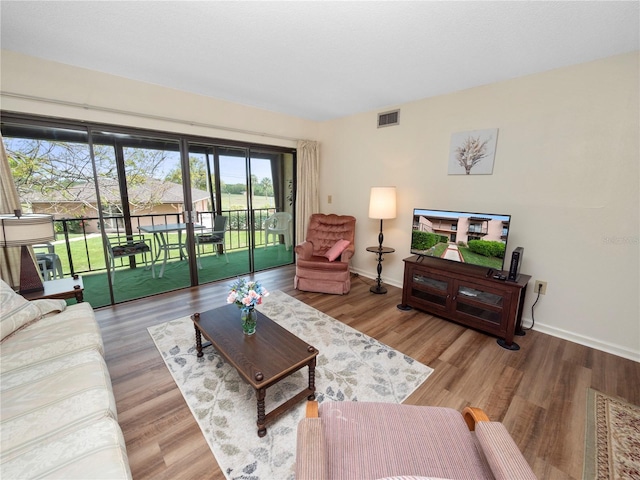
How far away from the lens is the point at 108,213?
10.8ft

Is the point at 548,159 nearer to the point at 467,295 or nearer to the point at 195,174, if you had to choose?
the point at 467,295

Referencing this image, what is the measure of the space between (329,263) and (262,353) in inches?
73.8

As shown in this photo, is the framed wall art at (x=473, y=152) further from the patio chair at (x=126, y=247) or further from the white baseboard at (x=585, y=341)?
the patio chair at (x=126, y=247)

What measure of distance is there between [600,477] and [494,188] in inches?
94.1

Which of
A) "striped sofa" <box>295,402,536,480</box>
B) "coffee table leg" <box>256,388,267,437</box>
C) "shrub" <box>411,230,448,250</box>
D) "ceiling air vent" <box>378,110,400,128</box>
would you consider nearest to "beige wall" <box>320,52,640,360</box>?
"ceiling air vent" <box>378,110,400,128</box>

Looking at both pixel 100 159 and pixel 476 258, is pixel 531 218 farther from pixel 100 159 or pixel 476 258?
pixel 100 159

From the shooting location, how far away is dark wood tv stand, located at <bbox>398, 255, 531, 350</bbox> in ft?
7.92

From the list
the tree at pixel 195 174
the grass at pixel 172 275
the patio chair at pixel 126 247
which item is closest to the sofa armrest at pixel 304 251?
the grass at pixel 172 275

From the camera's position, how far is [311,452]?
0.88 m

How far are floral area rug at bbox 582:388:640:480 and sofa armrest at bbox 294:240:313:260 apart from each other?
2.90 metres

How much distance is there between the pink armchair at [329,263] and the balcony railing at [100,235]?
1226mm

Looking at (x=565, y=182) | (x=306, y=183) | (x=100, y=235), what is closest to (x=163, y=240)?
(x=100, y=235)

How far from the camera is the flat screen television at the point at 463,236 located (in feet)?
8.55

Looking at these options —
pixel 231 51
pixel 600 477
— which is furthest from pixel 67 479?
pixel 231 51
